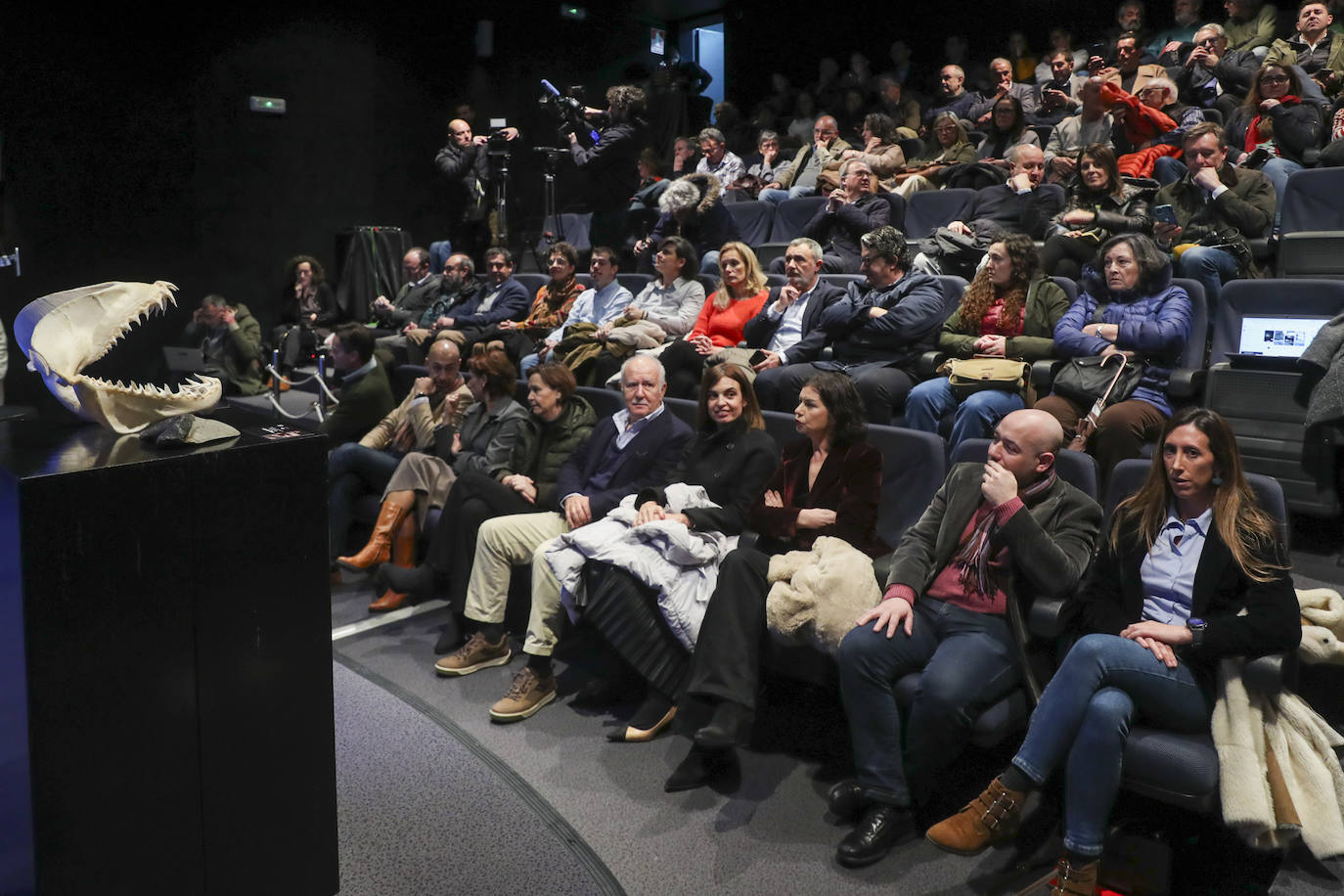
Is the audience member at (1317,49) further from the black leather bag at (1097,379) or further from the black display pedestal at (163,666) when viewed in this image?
the black display pedestal at (163,666)

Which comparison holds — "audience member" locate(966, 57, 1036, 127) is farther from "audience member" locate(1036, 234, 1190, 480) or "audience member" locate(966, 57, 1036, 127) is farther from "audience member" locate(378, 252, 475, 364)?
"audience member" locate(1036, 234, 1190, 480)

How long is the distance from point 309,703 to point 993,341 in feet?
9.02

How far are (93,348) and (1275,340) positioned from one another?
3.35 m

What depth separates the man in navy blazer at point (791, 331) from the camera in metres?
3.87

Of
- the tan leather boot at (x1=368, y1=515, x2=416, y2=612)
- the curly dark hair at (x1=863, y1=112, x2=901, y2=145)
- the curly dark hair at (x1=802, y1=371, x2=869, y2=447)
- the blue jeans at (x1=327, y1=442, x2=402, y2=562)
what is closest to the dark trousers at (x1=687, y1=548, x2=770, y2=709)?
the curly dark hair at (x1=802, y1=371, x2=869, y2=447)

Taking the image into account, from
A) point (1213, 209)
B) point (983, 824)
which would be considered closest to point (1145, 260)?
point (1213, 209)

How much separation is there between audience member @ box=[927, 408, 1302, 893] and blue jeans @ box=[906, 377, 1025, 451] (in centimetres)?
108

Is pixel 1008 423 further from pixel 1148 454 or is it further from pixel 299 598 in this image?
pixel 299 598

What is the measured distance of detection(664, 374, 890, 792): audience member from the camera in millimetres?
2547

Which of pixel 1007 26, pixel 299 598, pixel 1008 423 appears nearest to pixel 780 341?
pixel 1008 423

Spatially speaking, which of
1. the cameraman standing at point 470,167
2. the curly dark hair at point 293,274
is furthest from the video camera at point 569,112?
the curly dark hair at point 293,274

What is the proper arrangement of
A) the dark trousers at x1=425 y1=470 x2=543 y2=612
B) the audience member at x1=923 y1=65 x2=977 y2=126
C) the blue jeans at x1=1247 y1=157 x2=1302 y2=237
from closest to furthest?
the dark trousers at x1=425 y1=470 x2=543 y2=612
the blue jeans at x1=1247 y1=157 x2=1302 y2=237
the audience member at x1=923 y1=65 x2=977 y2=126

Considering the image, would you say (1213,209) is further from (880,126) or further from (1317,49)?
(880,126)

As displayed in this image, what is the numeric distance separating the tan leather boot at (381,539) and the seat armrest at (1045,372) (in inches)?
89.7
